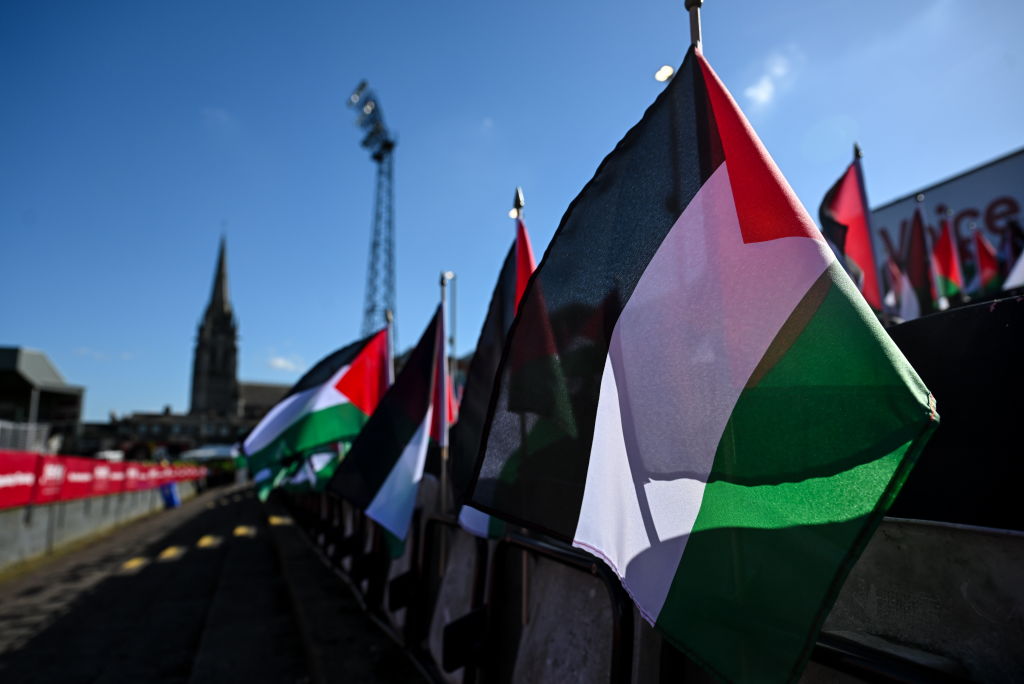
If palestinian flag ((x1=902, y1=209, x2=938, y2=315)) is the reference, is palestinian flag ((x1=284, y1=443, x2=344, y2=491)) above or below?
below

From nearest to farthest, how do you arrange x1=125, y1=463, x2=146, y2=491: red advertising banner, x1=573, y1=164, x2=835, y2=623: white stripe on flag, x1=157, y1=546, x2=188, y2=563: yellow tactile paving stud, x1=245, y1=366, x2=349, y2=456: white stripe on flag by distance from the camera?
x1=573, y1=164, x2=835, y2=623: white stripe on flag < x1=245, y1=366, x2=349, y2=456: white stripe on flag < x1=157, y1=546, x2=188, y2=563: yellow tactile paving stud < x1=125, y1=463, x2=146, y2=491: red advertising banner

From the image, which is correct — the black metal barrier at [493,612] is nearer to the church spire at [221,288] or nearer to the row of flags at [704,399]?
the row of flags at [704,399]

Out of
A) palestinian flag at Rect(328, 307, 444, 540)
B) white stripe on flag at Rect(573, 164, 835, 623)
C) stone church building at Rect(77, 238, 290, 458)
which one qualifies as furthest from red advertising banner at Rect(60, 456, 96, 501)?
stone church building at Rect(77, 238, 290, 458)

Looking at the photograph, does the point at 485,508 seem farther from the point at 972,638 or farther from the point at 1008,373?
the point at 1008,373

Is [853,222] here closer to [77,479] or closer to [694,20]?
[694,20]

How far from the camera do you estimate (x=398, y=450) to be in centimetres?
445

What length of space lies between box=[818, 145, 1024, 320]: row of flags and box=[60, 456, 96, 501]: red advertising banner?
14.8 meters

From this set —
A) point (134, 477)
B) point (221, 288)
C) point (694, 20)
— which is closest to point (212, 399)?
point (221, 288)

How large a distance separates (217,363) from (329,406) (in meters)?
121

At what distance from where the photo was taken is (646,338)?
1941mm

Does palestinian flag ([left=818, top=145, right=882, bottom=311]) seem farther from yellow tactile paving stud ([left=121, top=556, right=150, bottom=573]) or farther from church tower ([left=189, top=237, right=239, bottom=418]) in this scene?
church tower ([left=189, top=237, right=239, bottom=418])

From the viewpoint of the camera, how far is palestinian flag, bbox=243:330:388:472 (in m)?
6.86

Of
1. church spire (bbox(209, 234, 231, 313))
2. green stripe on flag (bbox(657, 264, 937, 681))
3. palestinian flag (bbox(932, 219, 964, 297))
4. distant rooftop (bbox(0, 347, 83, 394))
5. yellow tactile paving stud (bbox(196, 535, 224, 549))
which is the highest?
church spire (bbox(209, 234, 231, 313))

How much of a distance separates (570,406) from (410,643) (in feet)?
10.7
